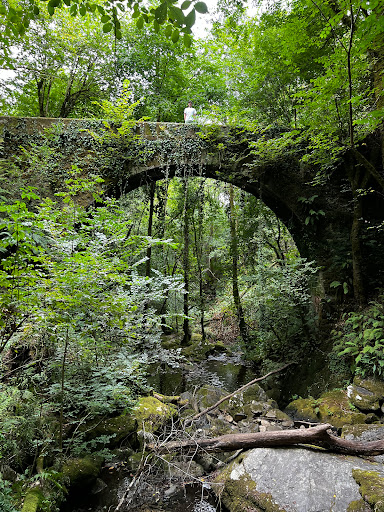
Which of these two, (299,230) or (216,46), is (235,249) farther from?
(216,46)

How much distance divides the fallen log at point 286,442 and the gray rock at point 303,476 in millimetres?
81

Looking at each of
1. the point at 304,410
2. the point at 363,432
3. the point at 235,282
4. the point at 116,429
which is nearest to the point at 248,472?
the point at 116,429

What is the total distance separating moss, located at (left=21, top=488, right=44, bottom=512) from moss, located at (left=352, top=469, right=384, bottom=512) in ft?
8.56

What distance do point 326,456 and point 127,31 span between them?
11.8m

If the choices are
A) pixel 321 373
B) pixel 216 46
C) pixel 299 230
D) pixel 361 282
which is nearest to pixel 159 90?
pixel 216 46

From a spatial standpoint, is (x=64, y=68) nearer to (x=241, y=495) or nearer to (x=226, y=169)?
(x=226, y=169)

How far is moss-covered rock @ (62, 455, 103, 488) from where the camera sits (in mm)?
2789

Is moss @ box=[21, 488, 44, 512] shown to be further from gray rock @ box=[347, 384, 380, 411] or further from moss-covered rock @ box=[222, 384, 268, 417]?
gray rock @ box=[347, 384, 380, 411]

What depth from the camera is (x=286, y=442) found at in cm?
309

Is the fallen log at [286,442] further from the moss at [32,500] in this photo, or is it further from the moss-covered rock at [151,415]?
the moss at [32,500]

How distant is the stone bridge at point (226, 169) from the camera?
6.50 meters

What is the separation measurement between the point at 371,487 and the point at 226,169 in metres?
6.82

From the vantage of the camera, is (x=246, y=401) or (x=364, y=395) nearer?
(x=364, y=395)

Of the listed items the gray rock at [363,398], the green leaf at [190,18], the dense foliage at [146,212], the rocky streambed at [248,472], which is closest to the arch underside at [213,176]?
the dense foliage at [146,212]
